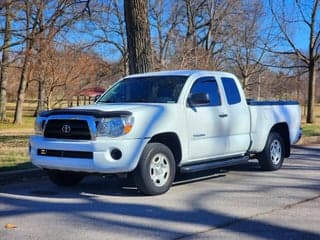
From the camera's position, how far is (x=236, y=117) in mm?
10000

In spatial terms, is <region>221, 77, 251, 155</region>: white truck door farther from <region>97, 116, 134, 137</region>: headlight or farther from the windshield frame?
<region>97, 116, 134, 137</region>: headlight

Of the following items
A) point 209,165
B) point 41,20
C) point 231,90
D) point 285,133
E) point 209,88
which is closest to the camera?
point 209,165

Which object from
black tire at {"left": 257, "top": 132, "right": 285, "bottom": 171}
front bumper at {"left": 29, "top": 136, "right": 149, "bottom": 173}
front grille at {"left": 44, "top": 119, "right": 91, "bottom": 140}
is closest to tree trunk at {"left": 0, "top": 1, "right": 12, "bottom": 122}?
black tire at {"left": 257, "top": 132, "right": 285, "bottom": 171}

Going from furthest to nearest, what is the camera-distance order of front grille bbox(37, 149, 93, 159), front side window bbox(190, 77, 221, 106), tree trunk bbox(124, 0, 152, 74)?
tree trunk bbox(124, 0, 152, 74)
front side window bbox(190, 77, 221, 106)
front grille bbox(37, 149, 93, 159)

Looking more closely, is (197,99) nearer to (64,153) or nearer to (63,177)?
(64,153)

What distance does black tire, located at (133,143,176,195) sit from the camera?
8086 millimetres

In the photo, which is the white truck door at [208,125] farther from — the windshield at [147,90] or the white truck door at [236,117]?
the windshield at [147,90]

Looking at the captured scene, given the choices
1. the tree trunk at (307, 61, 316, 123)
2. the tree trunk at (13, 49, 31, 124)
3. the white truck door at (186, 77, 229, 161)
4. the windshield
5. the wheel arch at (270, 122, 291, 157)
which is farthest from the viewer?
the tree trunk at (307, 61, 316, 123)

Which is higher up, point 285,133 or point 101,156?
point 285,133

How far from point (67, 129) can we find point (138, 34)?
20.0 feet

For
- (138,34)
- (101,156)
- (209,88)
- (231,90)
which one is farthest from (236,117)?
(138,34)

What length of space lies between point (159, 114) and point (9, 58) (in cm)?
2620

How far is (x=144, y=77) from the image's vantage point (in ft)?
32.0

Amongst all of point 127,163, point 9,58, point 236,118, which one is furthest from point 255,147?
point 9,58
